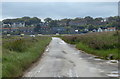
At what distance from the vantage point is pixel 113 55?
2127 cm

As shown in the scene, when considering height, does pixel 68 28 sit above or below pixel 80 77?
below

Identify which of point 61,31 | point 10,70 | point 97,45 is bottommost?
point 61,31

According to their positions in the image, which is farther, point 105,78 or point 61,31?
point 61,31

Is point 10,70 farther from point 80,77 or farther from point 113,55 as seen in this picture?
point 113,55

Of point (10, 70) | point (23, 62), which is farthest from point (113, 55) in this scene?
point (10, 70)

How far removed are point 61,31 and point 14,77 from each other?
15982 cm

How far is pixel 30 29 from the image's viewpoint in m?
151

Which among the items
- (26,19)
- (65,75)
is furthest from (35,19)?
(65,75)

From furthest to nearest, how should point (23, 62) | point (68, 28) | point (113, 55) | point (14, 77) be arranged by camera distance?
point (68, 28), point (113, 55), point (23, 62), point (14, 77)

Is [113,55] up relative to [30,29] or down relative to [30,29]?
up

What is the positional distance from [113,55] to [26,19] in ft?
506

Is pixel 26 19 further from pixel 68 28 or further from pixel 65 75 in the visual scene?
pixel 65 75

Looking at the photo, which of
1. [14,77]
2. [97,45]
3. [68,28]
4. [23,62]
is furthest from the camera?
[68,28]

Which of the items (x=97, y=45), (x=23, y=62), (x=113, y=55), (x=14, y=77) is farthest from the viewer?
(x=97, y=45)
